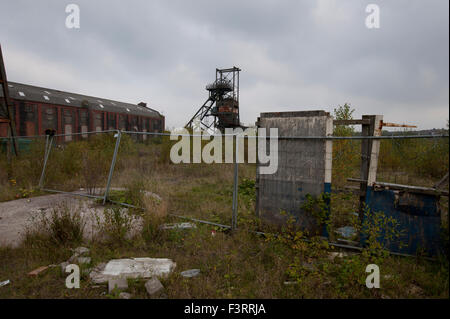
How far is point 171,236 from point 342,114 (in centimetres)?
547

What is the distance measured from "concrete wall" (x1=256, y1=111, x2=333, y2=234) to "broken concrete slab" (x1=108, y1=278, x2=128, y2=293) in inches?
102

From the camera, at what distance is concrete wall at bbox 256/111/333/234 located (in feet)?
12.4

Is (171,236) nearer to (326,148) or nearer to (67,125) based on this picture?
(326,148)

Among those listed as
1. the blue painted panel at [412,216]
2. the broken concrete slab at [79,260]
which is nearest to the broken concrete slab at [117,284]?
the broken concrete slab at [79,260]

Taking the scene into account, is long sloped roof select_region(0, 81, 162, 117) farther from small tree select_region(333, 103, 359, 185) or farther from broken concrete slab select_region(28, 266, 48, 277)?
small tree select_region(333, 103, 359, 185)

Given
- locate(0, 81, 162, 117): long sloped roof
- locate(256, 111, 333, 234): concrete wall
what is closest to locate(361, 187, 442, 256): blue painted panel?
locate(256, 111, 333, 234): concrete wall

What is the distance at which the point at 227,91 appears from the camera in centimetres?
3072

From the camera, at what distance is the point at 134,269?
9.87 ft

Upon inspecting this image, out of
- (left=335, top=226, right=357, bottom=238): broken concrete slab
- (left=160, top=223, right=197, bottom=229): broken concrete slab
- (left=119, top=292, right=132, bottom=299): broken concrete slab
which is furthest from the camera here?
(left=160, top=223, right=197, bottom=229): broken concrete slab

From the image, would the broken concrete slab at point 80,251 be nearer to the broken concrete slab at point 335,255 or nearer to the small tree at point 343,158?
the broken concrete slab at point 335,255

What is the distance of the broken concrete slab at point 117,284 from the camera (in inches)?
103

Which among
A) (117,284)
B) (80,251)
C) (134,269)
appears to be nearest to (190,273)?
(134,269)

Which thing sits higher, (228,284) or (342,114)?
(342,114)
